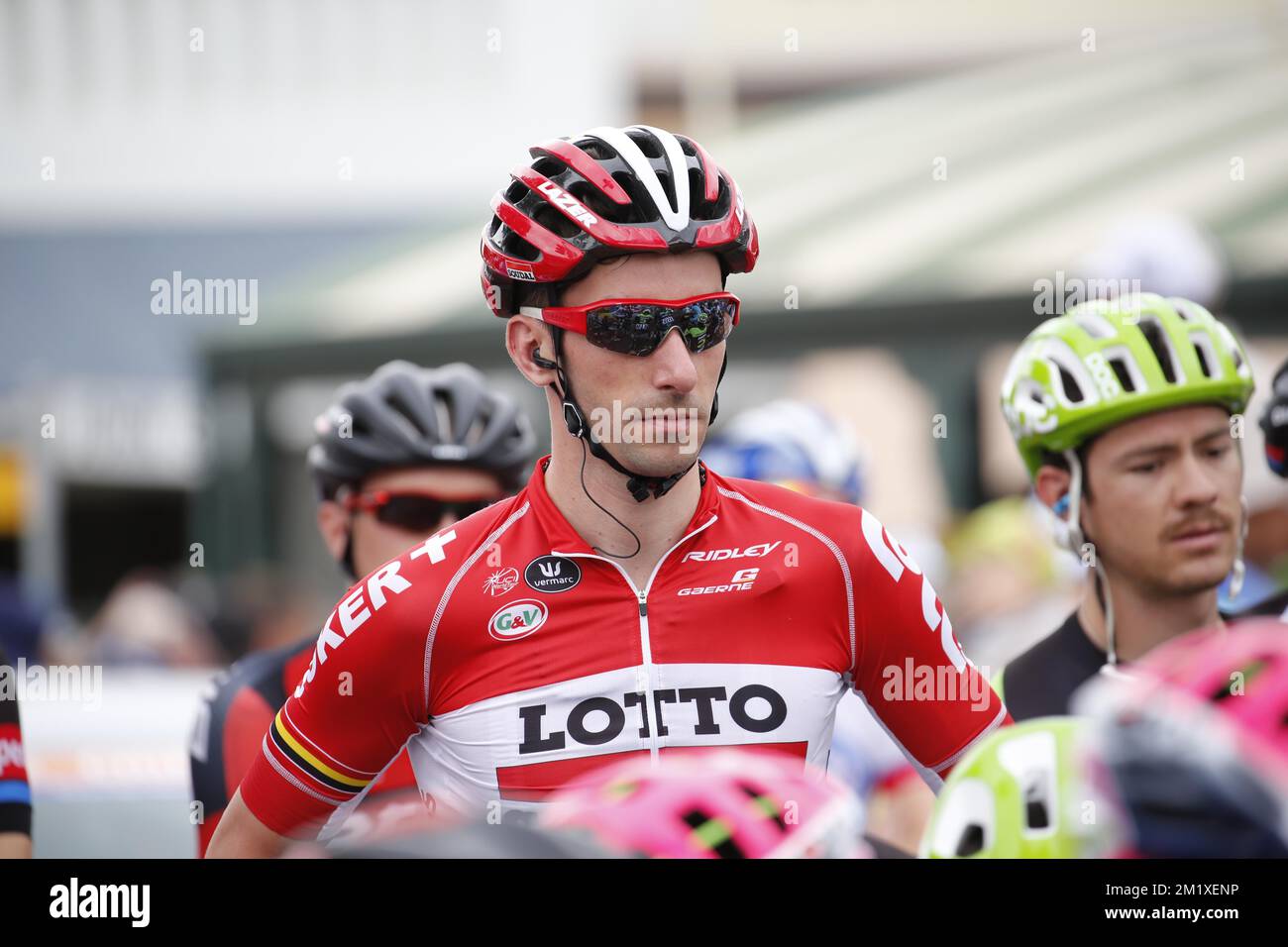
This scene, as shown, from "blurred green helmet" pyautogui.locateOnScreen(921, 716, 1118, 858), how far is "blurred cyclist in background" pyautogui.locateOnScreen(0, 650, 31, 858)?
2.18 m

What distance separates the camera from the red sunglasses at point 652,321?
3.04 meters

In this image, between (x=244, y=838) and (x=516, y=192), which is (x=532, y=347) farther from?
(x=244, y=838)

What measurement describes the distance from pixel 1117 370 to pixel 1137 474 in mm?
266

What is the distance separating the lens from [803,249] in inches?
526

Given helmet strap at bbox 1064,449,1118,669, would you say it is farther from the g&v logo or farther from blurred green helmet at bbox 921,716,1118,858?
blurred green helmet at bbox 921,716,1118,858

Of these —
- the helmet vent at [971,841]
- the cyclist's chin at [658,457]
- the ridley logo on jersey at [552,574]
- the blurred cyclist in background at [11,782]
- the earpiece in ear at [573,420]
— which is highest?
the earpiece in ear at [573,420]

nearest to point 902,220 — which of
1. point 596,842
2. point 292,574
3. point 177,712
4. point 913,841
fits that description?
point 292,574

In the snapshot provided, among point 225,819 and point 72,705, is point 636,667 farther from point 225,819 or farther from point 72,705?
point 72,705

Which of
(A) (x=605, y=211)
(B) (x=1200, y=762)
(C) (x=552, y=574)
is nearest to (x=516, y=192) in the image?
(A) (x=605, y=211)

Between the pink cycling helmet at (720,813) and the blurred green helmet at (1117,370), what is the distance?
2065mm

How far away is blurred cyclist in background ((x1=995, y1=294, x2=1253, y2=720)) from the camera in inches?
152

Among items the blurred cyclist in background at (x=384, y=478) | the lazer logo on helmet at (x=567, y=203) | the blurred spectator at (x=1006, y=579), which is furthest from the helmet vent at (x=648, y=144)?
the blurred spectator at (x=1006, y=579)

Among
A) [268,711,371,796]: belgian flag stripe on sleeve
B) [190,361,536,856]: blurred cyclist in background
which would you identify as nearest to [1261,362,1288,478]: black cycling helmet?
[190,361,536,856]: blurred cyclist in background

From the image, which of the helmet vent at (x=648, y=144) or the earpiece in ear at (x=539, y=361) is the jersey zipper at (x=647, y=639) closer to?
the earpiece in ear at (x=539, y=361)
